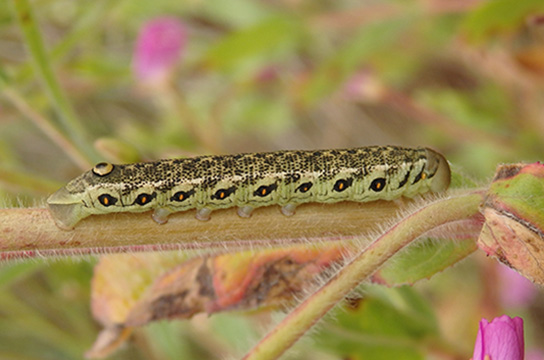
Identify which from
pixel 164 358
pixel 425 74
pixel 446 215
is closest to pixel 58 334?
pixel 164 358

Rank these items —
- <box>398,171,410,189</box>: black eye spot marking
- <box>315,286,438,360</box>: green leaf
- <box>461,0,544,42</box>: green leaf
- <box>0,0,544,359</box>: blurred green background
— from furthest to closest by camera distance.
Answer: <box>461,0,544,42</box>: green leaf, <box>0,0,544,359</box>: blurred green background, <box>315,286,438,360</box>: green leaf, <box>398,171,410,189</box>: black eye spot marking

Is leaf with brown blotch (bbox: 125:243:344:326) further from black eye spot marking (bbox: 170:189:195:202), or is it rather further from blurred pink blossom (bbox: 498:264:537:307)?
blurred pink blossom (bbox: 498:264:537:307)

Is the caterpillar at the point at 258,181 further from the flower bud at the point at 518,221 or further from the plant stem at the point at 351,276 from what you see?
the flower bud at the point at 518,221

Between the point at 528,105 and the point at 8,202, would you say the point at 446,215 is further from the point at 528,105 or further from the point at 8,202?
the point at 528,105

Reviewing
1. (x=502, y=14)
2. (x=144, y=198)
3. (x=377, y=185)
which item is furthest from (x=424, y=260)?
(x=502, y=14)

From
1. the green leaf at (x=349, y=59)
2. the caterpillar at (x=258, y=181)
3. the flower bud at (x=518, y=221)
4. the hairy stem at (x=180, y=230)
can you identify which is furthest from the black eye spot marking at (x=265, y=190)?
→ the green leaf at (x=349, y=59)

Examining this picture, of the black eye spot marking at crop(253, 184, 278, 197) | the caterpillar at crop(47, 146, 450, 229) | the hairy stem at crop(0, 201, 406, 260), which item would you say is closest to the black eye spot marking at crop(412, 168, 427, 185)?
the caterpillar at crop(47, 146, 450, 229)
